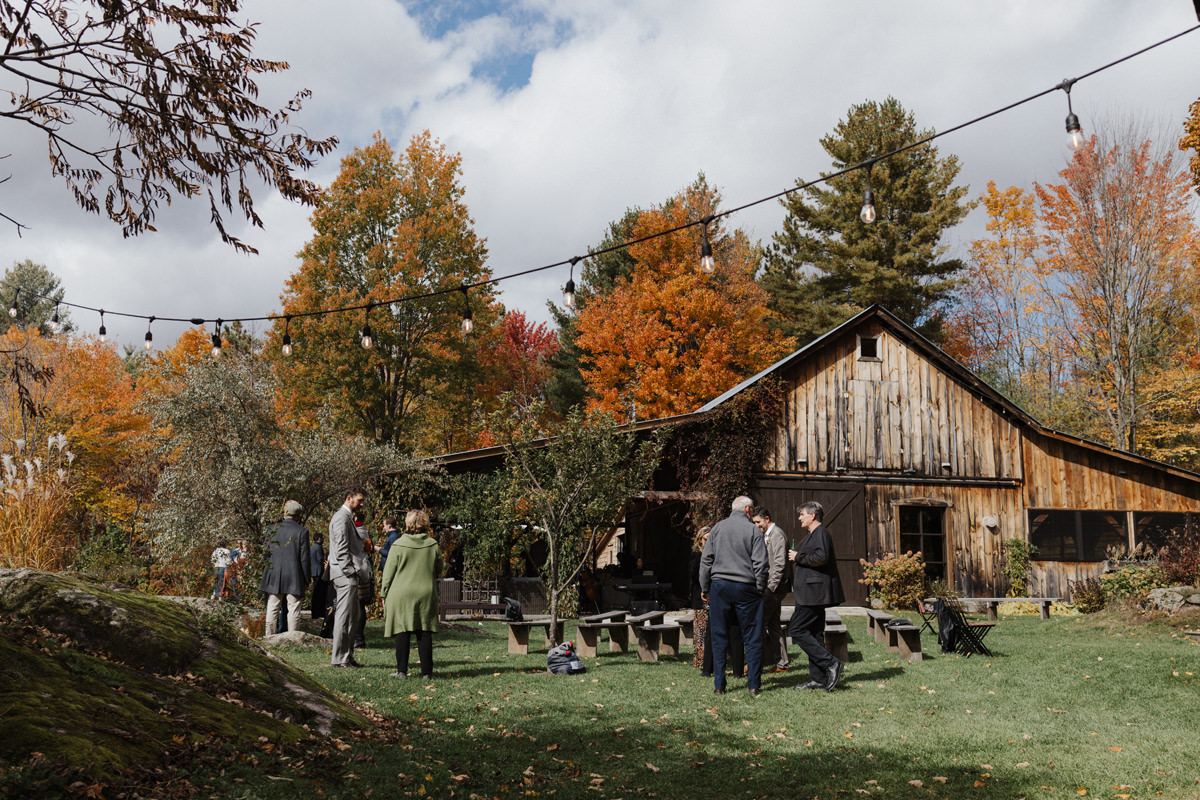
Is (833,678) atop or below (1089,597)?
below

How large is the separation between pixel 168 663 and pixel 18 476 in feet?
22.2

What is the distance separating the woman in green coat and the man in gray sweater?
2.71 meters

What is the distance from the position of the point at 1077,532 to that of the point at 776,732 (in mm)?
15387

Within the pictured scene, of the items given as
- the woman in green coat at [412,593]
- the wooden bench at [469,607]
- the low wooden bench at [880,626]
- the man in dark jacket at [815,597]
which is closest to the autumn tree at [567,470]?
the woman in green coat at [412,593]

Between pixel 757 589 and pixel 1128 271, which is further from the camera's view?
pixel 1128 271

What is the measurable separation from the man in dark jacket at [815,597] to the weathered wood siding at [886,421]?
30.8ft

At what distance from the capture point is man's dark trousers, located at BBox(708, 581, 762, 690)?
26.4 ft

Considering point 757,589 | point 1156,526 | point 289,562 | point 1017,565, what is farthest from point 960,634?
point 1156,526

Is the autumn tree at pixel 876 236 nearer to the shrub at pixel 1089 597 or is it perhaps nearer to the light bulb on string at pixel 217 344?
the shrub at pixel 1089 597

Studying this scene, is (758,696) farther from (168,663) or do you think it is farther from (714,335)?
(714,335)

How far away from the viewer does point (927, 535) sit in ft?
62.0

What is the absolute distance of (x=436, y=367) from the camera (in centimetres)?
2781

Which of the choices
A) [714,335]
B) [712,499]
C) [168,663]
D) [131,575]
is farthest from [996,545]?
[168,663]

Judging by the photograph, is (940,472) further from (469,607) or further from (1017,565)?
(469,607)
